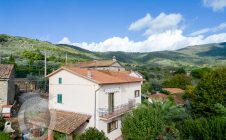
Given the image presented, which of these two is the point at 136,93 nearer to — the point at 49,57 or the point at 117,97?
the point at 117,97

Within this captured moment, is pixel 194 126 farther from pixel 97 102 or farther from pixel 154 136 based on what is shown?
pixel 97 102

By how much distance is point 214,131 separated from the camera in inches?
709

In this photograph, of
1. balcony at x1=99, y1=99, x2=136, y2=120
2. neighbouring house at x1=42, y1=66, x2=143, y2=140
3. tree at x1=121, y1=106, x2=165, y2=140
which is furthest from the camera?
balcony at x1=99, y1=99, x2=136, y2=120

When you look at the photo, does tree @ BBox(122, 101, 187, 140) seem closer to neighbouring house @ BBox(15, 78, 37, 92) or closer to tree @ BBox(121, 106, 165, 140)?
tree @ BBox(121, 106, 165, 140)

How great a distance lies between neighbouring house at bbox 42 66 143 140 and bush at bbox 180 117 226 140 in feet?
27.7

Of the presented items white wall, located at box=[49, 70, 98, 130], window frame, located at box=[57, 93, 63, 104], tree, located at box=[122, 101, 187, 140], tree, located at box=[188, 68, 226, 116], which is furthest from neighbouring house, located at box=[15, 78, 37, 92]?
tree, located at box=[188, 68, 226, 116]

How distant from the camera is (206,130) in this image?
1812 cm

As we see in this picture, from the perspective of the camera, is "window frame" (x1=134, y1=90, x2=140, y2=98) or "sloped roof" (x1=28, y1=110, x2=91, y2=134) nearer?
"sloped roof" (x1=28, y1=110, x2=91, y2=134)

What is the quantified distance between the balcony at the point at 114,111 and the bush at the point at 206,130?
828 centimetres

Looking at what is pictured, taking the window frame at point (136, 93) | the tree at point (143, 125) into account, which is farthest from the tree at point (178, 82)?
the tree at point (143, 125)

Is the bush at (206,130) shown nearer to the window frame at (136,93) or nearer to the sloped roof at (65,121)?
the sloped roof at (65,121)

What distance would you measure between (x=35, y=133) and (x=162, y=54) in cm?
16514

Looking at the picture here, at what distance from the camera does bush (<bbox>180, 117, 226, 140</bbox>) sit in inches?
700

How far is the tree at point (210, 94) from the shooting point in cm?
3316
